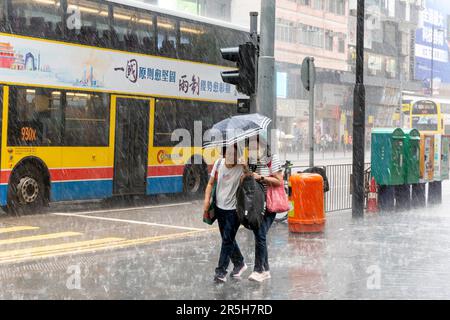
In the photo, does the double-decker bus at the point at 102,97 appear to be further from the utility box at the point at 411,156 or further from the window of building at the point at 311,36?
the window of building at the point at 311,36

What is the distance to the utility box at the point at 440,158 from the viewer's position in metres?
19.1

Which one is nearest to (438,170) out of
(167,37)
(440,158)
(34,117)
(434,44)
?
(440,158)

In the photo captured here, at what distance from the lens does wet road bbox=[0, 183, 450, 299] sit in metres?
7.93

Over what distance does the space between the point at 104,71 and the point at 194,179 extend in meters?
4.32

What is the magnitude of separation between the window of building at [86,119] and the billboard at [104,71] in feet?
0.78

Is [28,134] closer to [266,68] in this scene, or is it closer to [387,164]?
[266,68]

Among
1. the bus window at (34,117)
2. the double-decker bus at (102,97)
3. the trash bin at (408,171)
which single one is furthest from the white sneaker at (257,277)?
the trash bin at (408,171)

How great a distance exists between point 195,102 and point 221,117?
3.98 ft

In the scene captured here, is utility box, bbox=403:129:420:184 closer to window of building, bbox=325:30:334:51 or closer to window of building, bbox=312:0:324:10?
window of building, bbox=312:0:324:10

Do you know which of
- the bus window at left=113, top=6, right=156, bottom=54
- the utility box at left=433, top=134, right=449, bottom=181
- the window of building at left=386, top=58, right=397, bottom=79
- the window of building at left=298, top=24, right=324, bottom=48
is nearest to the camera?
the bus window at left=113, top=6, right=156, bottom=54

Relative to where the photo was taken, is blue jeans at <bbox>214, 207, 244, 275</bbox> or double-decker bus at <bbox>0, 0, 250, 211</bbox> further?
double-decker bus at <bbox>0, 0, 250, 211</bbox>

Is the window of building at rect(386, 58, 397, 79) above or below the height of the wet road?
above

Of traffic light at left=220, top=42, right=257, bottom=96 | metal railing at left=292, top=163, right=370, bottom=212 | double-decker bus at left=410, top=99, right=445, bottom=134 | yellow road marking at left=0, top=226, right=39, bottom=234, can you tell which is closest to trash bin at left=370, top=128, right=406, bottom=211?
metal railing at left=292, top=163, right=370, bottom=212

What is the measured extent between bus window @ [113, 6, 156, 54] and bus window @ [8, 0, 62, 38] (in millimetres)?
1748
